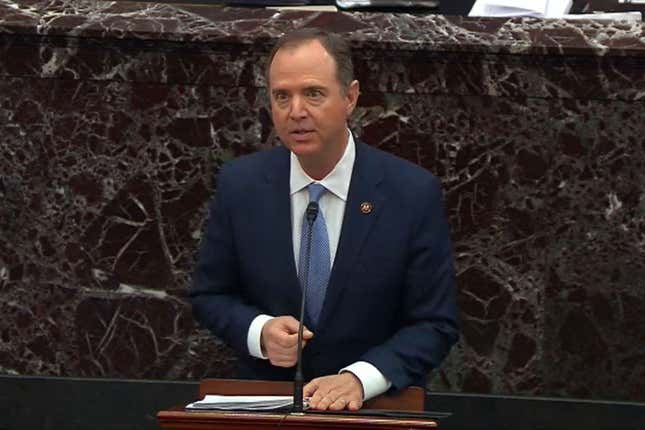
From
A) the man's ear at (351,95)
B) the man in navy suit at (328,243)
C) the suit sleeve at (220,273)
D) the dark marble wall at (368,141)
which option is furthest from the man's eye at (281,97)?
the dark marble wall at (368,141)

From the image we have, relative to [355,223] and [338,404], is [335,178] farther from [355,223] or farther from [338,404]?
[338,404]

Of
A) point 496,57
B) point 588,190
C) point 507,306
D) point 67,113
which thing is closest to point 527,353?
point 507,306

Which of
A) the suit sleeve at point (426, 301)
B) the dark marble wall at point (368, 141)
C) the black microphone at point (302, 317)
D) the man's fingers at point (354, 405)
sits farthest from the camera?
the dark marble wall at point (368, 141)

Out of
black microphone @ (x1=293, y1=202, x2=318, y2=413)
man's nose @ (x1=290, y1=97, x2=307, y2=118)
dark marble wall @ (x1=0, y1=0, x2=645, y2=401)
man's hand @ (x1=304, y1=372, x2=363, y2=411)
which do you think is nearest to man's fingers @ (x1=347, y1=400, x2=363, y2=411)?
man's hand @ (x1=304, y1=372, x2=363, y2=411)

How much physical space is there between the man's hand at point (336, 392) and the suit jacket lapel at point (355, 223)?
237 millimetres

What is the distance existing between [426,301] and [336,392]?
36 centimetres

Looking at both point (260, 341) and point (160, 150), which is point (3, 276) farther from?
point (260, 341)

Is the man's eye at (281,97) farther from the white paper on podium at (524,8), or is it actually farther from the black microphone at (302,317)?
the white paper on podium at (524,8)

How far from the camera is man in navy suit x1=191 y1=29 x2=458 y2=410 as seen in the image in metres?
3.25

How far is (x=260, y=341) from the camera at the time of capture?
3.23m

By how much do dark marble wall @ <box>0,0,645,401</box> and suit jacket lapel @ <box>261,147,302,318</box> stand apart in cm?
73

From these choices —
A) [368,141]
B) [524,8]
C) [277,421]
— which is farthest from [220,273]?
[524,8]

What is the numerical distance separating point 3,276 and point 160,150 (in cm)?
53

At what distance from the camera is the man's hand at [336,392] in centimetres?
299
